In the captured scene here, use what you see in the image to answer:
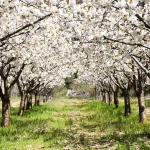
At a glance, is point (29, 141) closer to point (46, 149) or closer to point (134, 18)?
point (46, 149)

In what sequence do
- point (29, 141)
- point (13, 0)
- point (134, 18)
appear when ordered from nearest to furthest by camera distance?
point (13, 0), point (134, 18), point (29, 141)

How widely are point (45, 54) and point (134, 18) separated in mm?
10822

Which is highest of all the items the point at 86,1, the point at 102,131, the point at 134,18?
the point at 86,1

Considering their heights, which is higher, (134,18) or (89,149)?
(134,18)

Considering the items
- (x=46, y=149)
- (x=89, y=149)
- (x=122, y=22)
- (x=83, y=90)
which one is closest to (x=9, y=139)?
(x=46, y=149)

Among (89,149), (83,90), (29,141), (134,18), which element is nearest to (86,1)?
(134,18)

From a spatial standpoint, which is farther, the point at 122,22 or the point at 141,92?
the point at 141,92

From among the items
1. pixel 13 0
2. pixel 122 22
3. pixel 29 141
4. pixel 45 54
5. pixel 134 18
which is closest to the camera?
pixel 13 0

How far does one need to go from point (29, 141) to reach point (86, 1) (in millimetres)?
7397

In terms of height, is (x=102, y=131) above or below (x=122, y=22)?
below

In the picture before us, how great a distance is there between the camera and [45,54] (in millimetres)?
18312

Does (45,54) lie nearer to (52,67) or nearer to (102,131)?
(102,131)

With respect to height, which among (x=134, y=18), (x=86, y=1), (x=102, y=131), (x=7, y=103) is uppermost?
(x=86, y=1)

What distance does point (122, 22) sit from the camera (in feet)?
30.9
